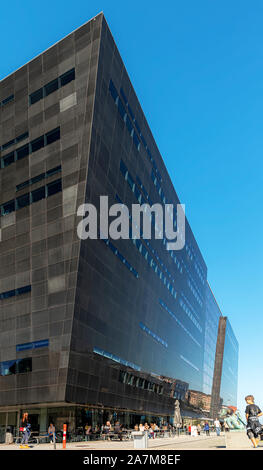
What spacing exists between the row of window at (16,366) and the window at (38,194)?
563 inches

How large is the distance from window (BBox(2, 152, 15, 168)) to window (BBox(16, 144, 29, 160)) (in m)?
0.79

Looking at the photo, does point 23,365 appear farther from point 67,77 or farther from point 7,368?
point 67,77

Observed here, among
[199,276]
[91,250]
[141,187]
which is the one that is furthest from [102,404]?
[199,276]

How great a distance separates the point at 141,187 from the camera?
54250 mm

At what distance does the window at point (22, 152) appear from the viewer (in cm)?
4338

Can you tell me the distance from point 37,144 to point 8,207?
6.77 metres

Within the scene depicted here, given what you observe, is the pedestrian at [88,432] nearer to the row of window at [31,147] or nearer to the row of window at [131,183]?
the row of window at [131,183]

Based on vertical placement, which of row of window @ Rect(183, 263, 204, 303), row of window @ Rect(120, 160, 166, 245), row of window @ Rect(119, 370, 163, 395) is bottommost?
row of window @ Rect(119, 370, 163, 395)

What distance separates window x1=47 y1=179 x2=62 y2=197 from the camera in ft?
131

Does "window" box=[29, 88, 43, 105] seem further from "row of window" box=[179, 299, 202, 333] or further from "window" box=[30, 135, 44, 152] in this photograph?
"row of window" box=[179, 299, 202, 333]

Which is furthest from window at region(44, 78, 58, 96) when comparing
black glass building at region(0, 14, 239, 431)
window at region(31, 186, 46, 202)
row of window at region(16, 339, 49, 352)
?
row of window at region(16, 339, 49, 352)

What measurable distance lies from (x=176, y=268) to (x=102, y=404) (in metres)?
40.4

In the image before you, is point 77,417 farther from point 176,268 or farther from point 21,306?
point 176,268

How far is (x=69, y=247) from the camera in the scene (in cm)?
3747
